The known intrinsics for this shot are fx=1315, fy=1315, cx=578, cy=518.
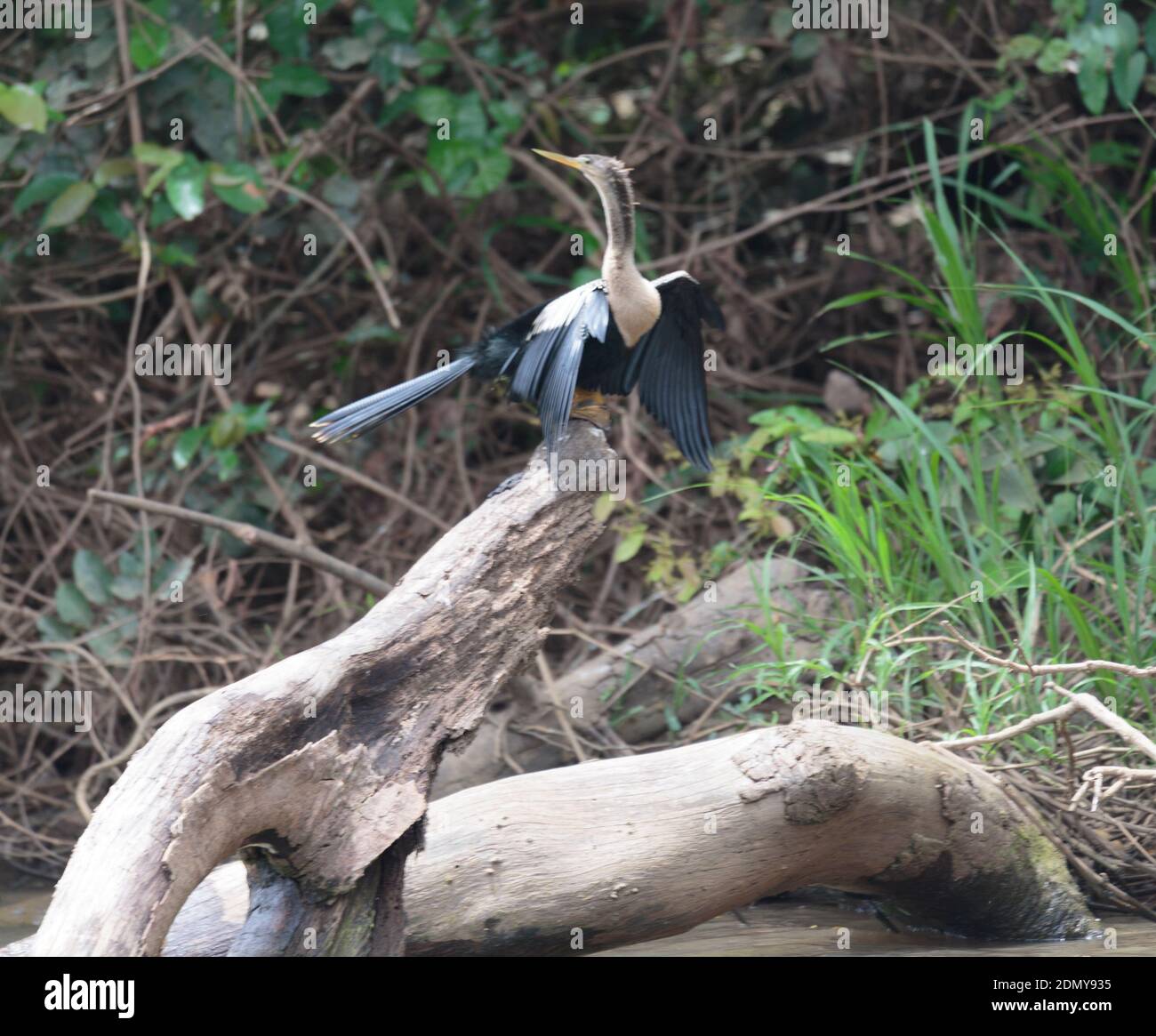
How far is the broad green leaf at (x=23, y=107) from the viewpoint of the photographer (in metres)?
3.68

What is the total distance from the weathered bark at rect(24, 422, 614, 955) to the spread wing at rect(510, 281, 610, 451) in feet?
0.27

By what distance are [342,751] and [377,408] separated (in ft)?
2.84

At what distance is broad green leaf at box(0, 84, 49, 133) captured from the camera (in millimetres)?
3682

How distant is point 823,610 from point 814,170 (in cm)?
231

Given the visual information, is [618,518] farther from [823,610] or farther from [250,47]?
[250,47]

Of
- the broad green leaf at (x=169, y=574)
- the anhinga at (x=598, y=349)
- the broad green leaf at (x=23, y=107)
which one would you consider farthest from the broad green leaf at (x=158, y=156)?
the anhinga at (x=598, y=349)

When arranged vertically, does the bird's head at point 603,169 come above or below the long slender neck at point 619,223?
above

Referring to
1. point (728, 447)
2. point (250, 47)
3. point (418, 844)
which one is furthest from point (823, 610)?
point (250, 47)

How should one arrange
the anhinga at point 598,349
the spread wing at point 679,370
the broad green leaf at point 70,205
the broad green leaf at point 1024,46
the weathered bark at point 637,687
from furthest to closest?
the broad green leaf at point 1024,46 < the broad green leaf at point 70,205 < the weathered bark at point 637,687 < the spread wing at point 679,370 < the anhinga at point 598,349

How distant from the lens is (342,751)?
216 centimetres

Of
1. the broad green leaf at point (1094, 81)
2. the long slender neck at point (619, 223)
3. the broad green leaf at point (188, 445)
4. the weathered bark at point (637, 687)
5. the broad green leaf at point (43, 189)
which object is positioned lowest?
the weathered bark at point (637, 687)

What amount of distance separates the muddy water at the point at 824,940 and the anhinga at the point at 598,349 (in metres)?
1.08

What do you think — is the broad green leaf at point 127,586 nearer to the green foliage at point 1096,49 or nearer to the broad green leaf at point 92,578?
the broad green leaf at point 92,578

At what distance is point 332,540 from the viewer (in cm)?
466
